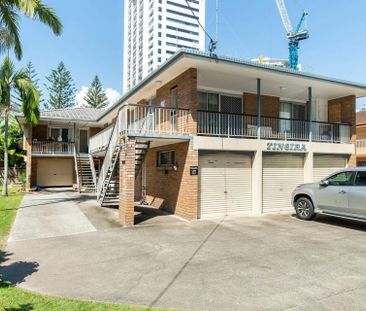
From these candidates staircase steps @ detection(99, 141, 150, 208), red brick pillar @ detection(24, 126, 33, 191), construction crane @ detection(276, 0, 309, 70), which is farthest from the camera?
construction crane @ detection(276, 0, 309, 70)

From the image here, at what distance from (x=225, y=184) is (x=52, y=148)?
1612 centimetres

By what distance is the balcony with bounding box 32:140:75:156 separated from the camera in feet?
73.0

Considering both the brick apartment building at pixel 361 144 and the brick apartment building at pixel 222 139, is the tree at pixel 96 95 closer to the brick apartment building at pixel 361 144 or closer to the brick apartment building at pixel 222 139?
the brick apartment building at pixel 222 139

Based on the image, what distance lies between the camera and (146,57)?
336 feet

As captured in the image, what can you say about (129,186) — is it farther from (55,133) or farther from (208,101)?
(55,133)

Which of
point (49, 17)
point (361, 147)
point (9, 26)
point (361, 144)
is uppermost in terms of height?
point (49, 17)

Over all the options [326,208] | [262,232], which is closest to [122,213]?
[262,232]

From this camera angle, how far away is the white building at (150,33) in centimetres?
9556

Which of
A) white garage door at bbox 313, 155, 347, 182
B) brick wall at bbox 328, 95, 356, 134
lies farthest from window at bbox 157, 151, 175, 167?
brick wall at bbox 328, 95, 356, 134

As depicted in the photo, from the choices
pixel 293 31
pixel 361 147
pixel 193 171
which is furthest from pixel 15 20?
pixel 293 31

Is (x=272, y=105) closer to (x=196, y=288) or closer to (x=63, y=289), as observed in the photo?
(x=196, y=288)

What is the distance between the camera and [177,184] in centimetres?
1191

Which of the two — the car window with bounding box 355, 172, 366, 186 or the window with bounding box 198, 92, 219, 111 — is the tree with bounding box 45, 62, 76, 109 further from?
the car window with bounding box 355, 172, 366, 186

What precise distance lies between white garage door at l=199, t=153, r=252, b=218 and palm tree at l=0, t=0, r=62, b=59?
7.78 meters
